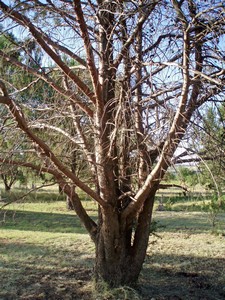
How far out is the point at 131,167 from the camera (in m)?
3.95

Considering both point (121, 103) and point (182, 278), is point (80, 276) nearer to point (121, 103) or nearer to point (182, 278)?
point (182, 278)

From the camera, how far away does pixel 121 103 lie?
336 cm

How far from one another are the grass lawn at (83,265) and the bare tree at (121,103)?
0.58m

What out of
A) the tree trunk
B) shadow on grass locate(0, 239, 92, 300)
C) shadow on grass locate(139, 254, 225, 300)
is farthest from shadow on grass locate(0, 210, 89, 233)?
the tree trunk

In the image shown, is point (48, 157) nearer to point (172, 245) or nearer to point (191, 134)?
point (191, 134)

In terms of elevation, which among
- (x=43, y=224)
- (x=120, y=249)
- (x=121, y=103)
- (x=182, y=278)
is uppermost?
(x=121, y=103)

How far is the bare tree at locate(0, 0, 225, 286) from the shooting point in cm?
327

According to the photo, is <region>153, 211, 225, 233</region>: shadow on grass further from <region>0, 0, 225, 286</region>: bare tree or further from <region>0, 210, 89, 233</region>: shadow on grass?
<region>0, 0, 225, 286</region>: bare tree

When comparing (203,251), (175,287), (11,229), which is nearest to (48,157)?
(175,287)

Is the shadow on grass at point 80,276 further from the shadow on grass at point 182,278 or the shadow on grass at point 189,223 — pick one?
the shadow on grass at point 189,223

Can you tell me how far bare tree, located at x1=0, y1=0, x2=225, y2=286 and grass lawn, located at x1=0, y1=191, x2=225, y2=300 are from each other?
58cm

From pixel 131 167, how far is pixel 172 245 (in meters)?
3.71

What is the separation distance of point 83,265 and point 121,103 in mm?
3131

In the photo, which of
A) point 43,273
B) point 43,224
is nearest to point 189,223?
point 43,224
